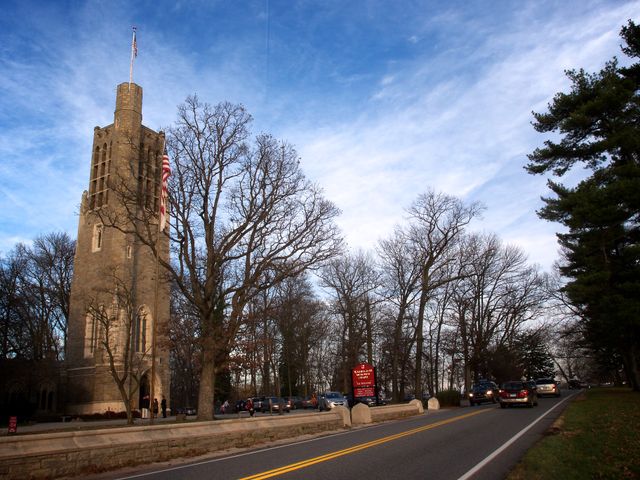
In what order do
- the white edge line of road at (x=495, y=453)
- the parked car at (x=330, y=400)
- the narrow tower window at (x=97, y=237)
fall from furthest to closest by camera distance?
the narrow tower window at (x=97, y=237), the parked car at (x=330, y=400), the white edge line of road at (x=495, y=453)

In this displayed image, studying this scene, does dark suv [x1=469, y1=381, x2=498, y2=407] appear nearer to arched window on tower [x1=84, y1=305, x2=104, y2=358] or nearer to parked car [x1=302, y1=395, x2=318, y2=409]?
parked car [x1=302, y1=395, x2=318, y2=409]

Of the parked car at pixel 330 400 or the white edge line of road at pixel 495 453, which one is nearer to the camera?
the white edge line of road at pixel 495 453

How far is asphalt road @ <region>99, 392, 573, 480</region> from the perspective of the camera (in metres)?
9.57

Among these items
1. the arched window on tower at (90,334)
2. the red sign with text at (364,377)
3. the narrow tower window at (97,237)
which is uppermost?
the narrow tower window at (97,237)

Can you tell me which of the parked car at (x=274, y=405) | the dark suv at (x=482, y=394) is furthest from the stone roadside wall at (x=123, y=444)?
the parked car at (x=274, y=405)

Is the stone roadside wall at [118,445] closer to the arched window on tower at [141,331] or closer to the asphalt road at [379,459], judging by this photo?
the asphalt road at [379,459]

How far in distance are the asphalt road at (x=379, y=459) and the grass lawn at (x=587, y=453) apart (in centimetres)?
53

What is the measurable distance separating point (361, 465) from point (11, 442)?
7080mm

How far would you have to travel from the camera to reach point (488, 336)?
Result: 5316 cm

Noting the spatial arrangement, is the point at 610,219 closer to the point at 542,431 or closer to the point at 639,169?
the point at 639,169

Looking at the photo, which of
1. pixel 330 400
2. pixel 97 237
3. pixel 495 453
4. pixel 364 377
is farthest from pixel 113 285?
pixel 495 453

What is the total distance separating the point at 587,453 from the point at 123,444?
34.6 feet

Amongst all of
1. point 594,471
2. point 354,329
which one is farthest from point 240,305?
point 354,329

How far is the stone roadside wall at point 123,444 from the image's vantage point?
32.7 ft
